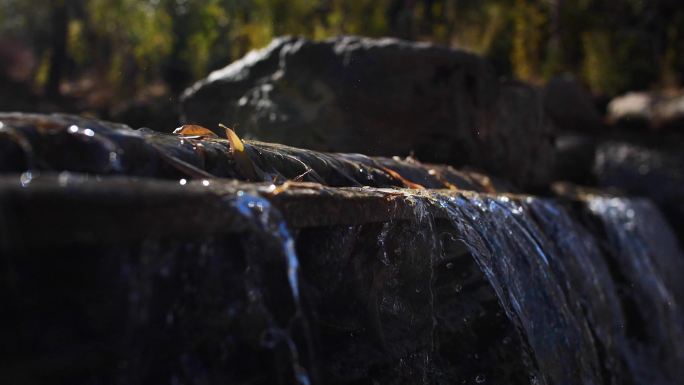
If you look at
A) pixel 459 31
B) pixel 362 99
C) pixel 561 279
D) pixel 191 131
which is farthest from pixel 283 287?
pixel 459 31

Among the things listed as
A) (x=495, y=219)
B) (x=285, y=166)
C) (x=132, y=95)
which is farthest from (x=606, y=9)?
(x=285, y=166)

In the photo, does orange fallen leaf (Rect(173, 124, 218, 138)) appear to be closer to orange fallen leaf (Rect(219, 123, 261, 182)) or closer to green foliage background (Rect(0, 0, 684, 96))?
orange fallen leaf (Rect(219, 123, 261, 182))

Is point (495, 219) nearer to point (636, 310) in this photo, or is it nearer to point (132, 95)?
point (636, 310)

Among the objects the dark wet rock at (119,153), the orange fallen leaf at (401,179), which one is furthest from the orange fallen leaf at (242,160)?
the orange fallen leaf at (401,179)

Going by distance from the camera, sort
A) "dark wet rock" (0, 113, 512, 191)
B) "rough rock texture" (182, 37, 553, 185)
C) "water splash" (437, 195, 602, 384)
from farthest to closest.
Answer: "rough rock texture" (182, 37, 553, 185) → "water splash" (437, 195, 602, 384) → "dark wet rock" (0, 113, 512, 191)

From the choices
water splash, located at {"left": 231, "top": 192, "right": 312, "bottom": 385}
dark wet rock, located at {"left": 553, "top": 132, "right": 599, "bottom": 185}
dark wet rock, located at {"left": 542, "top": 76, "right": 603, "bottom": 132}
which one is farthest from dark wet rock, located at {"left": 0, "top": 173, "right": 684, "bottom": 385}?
dark wet rock, located at {"left": 542, "top": 76, "right": 603, "bottom": 132}

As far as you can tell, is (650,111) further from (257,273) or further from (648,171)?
Result: (257,273)
